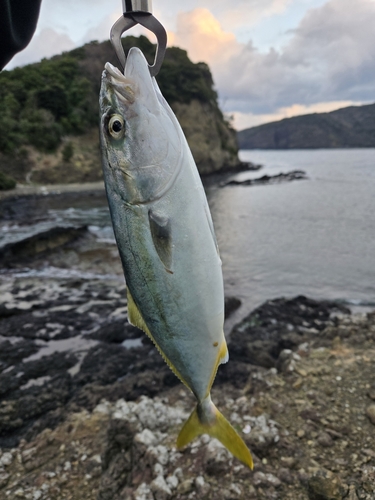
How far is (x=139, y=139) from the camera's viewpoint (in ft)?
5.67

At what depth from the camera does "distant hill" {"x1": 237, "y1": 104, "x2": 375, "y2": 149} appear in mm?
136250

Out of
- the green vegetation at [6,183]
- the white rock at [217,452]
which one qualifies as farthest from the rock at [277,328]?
the green vegetation at [6,183]

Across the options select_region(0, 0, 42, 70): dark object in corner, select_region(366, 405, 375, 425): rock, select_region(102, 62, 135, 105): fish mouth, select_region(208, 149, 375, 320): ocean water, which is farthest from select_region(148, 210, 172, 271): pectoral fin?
select_region(208, 149, 375, 320): ocean water

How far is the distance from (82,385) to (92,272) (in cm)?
634

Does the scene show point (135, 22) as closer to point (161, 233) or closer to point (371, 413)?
point (161, 233)

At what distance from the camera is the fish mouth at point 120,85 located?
1.69m

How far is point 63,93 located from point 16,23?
157 ft

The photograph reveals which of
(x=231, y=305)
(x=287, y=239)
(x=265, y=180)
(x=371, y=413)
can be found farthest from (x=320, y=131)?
(x=371, y=413)

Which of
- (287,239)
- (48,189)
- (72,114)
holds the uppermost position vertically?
(72,114)

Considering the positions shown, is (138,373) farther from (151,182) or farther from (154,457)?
(151,182)

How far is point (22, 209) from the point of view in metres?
24.2

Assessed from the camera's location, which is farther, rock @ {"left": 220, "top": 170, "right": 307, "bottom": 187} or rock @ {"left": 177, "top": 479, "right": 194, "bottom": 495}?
rock @ {"left": 220, "top": 170, "right": 307, "bottom": 187}

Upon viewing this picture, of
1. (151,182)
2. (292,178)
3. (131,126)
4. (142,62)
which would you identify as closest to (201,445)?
(151,182)

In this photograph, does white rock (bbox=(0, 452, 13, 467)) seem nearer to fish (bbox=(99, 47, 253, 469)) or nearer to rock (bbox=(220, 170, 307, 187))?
fish (bbox=(99, 47, 253, 469))
